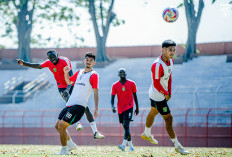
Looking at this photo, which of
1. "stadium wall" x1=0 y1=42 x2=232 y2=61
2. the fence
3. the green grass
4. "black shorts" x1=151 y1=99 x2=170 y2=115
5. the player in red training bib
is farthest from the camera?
"stadium wall" x1=0 y1=42 x2=232 y2=61

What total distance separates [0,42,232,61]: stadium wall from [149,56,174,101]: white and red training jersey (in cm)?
2978

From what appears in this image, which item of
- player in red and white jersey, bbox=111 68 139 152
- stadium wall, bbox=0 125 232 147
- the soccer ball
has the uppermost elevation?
the soccer ball

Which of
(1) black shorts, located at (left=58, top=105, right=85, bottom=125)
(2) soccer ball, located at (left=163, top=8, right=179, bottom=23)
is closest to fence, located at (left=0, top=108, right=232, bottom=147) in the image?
(2) soccer ball, located at (left=163, top=8, right=179, bottom=23)

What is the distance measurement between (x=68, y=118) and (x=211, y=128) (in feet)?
36.9

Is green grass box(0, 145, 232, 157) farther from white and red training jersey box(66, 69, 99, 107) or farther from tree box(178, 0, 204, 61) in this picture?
tree box(178, 0, 204, 61)

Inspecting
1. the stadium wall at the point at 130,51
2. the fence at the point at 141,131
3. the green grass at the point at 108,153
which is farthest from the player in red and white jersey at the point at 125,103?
the stadium wall at the point at 130,51

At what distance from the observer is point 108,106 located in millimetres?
23016

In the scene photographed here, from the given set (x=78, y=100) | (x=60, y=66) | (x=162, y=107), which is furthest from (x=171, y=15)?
(x=78, y=100)

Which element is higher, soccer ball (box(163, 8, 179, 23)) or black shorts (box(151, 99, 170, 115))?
soccer ball (box(163, 8, 179, 23))

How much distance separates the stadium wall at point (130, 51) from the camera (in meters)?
37.6

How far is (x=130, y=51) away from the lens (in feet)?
135

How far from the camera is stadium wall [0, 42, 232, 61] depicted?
37594 mm

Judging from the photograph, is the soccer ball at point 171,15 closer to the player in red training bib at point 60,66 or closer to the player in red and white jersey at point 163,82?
the player in red training bib at point 60,66

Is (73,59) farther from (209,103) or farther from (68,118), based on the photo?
(68,118)
